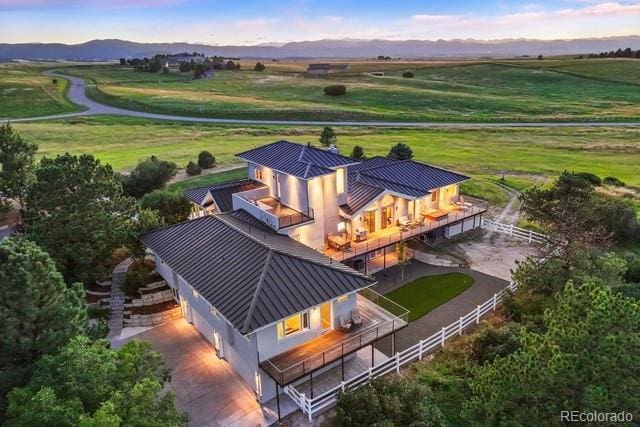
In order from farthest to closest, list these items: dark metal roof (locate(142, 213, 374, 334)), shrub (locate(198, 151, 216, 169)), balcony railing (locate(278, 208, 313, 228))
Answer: shrub (locate(198, 151, 216, 169))
balcony railing (locate(278, 208, 313, 228))
dark metal roof (locate(142, 213, 374, 334))

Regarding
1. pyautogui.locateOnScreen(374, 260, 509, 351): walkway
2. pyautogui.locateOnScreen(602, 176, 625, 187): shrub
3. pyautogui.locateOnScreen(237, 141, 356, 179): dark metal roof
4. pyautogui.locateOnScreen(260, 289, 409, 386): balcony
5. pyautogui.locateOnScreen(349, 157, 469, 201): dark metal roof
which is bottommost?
pyautogui.locateOnScreen(374, 260, 509, 351): walkway

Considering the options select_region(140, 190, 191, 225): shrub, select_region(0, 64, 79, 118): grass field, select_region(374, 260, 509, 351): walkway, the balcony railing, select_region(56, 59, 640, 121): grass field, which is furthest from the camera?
select_region(0, 64, 79, 118): grass field

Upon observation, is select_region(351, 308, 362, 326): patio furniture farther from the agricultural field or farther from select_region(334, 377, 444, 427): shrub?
the agricultural field

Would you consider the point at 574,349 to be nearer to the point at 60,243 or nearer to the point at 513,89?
the point at 60,243

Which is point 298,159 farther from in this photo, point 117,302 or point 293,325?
point 117,302

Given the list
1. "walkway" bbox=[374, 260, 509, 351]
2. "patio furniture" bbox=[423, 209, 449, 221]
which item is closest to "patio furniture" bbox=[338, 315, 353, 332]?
"walkway" bbox=[374, 260, 509, 351]

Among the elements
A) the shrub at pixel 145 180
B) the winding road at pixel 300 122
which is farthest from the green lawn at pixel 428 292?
the winding road at pixel 300 122

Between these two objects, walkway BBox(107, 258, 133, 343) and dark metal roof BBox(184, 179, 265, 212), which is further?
dark metal roof BBox(184, 179, 265, 212)
